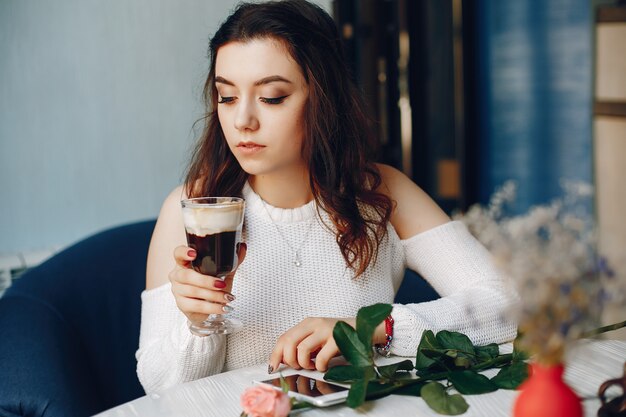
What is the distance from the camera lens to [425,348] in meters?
1.38

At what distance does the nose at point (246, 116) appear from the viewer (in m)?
1.62

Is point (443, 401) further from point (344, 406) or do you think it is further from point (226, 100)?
point (226, 100)

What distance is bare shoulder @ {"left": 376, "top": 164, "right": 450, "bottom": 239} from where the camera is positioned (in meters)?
1.94

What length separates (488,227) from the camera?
2.82 feet

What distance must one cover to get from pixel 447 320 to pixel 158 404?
65 cm

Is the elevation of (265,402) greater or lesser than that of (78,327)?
greater

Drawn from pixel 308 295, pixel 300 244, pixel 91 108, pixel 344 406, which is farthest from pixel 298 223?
pixel 91 108

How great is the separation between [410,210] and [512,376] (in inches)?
28.7

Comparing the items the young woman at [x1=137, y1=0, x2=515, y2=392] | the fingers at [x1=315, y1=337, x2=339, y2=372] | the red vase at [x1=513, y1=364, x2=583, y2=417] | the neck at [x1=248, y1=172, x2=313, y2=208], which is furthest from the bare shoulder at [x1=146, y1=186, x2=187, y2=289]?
the red vase at [x1=513, y1=364, x2=583, y2=417]

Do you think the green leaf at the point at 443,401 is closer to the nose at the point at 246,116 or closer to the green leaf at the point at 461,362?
the green leaf at the point at 461,362

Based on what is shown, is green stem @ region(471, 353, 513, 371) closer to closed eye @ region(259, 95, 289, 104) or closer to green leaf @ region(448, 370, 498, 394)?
green leaf @ region(448, 370, 498, 394)

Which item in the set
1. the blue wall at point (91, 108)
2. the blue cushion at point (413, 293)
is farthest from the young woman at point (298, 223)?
the blue wall at point (91, 108)

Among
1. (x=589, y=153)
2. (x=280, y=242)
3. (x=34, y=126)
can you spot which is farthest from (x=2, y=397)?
(x=589, y=153)

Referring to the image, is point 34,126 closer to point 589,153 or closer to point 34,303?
point 34,303
